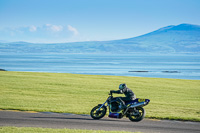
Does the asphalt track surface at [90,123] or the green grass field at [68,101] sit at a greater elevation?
the green grass field at [68,101]

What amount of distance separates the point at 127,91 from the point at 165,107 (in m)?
7.05

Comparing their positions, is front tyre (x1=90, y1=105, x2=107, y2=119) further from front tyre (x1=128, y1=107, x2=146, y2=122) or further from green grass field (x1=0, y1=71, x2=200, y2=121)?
green grass field (x1=0, y1=71, x2=200, y2=121)

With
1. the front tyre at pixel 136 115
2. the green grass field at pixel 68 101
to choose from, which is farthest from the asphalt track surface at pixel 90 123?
the green grass field at pixel 68 101

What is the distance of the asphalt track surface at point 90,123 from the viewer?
39.6 ft

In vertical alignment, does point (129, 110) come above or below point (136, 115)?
above

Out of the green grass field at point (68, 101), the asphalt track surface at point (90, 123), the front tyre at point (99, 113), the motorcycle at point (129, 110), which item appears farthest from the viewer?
the green grass field at point (68, 101)

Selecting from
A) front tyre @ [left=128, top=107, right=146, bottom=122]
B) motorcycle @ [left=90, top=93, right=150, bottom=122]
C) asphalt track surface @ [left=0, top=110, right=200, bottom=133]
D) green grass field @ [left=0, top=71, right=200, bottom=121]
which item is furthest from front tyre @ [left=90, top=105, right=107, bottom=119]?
green grass field @ [left=0, top=71, right=200, bottom=121]

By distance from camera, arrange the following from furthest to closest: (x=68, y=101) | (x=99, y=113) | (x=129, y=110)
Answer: (x=68, y=101) → (x=99, y=113) → (x=129, y=110)

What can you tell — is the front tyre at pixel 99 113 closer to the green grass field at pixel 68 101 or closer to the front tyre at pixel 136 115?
the front tyre at pixel 136 115

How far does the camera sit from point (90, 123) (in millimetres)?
13086

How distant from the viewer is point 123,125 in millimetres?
12773

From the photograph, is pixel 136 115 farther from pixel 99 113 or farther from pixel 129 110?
pixel 99 113

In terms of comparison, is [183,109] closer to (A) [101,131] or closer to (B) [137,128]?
(B) [137,128]

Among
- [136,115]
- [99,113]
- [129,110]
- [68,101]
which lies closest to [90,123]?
[99,113]
